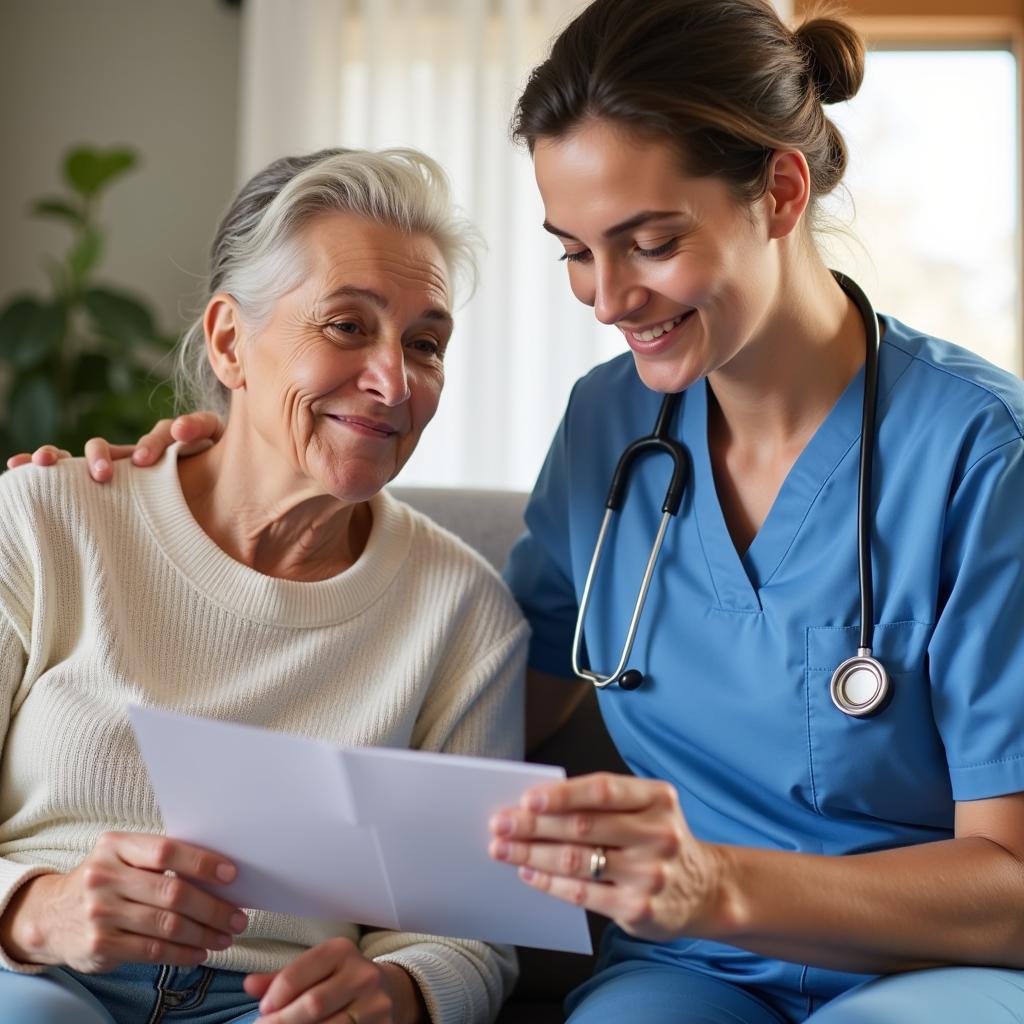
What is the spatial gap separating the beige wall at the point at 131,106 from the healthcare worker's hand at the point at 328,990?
2900 mm

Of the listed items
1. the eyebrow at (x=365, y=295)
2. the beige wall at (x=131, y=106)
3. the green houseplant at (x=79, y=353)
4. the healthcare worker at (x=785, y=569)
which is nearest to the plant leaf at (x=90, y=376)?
the green houseplant at (x=79, y=353)

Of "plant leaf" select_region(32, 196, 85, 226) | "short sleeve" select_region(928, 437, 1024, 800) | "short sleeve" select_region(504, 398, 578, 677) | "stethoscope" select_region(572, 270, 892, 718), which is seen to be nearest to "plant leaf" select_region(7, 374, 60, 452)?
"plant leaf" select_region(32, 196, 85, 226)

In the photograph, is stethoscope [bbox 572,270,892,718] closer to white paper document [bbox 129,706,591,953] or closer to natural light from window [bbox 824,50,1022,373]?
white paper document [bbox 129,706,591,953]

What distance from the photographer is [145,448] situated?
4.84 feet

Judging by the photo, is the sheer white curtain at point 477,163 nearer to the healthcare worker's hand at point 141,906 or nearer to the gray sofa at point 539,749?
the gray sofa at point 539,749

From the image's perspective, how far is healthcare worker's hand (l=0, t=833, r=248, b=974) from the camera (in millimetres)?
1071

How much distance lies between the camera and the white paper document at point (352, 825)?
0.95m

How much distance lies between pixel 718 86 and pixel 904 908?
30.5 inches

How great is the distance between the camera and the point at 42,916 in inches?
44.7

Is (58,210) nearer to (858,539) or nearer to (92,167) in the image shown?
(92,167)

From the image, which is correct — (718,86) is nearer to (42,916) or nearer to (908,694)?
(908,694)

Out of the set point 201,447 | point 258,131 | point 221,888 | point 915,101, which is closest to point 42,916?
point 221,888

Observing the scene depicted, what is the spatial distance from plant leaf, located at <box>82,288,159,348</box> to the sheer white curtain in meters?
0.54

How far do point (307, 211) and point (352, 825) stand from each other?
715mm
